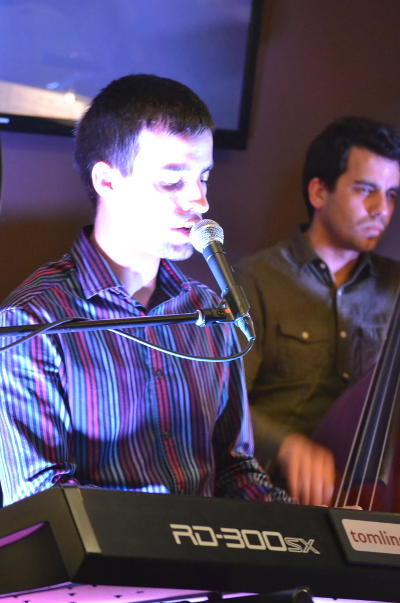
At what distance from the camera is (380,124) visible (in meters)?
2.13

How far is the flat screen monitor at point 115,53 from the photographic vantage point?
1766 millimetres

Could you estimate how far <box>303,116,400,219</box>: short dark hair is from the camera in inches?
83.2

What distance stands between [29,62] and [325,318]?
96cm

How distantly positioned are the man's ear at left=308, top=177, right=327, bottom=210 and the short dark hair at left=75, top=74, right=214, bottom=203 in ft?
1.89

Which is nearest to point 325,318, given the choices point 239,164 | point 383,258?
point 383,258

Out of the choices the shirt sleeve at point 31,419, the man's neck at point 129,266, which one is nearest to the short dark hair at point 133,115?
the man's neck at point 129,266

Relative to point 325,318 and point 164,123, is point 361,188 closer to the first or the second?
point 325,318

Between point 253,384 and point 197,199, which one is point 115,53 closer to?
point 197,199

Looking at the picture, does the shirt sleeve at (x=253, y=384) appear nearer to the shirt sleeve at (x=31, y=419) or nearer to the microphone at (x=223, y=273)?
the shirt sleeve at (x=31, y=419)

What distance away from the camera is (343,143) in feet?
6.92

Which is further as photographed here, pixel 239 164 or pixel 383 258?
pixel 383 258

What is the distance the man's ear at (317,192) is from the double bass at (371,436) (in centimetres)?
37

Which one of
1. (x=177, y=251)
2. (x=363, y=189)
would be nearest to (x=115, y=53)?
(x=177, y=251)

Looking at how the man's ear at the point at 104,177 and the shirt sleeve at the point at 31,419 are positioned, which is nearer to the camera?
the shirt sleeve at the point at 31,419
